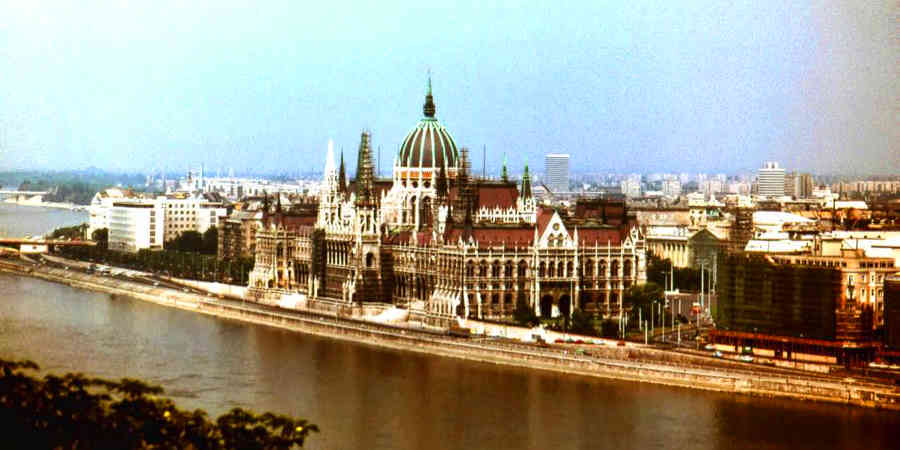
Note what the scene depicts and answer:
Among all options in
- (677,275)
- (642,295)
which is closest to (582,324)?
(642,295)

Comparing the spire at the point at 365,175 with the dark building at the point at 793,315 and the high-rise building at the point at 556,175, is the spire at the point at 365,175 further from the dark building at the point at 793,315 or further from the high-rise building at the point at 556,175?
the high-rise building at the point at 556,175

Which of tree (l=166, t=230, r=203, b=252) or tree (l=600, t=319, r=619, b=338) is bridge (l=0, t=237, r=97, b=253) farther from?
tree (l=600, t=319, r=619, b=338)

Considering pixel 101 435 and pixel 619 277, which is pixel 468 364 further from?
pixel 101 435

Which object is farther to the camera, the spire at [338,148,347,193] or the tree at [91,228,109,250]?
the tree at [91,228,109,250]

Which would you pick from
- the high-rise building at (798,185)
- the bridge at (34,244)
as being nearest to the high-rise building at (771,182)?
the high-rise building at (798,185)

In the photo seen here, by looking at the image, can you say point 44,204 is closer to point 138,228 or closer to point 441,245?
point 138,228

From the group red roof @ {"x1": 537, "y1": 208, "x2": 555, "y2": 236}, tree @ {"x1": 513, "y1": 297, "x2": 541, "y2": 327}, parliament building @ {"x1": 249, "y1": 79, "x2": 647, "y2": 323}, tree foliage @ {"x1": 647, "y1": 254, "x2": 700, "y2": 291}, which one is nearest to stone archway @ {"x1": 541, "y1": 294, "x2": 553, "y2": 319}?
parliament building @ {"x1": 249, "y1": 79, "x2": 647, "y2": 323}
